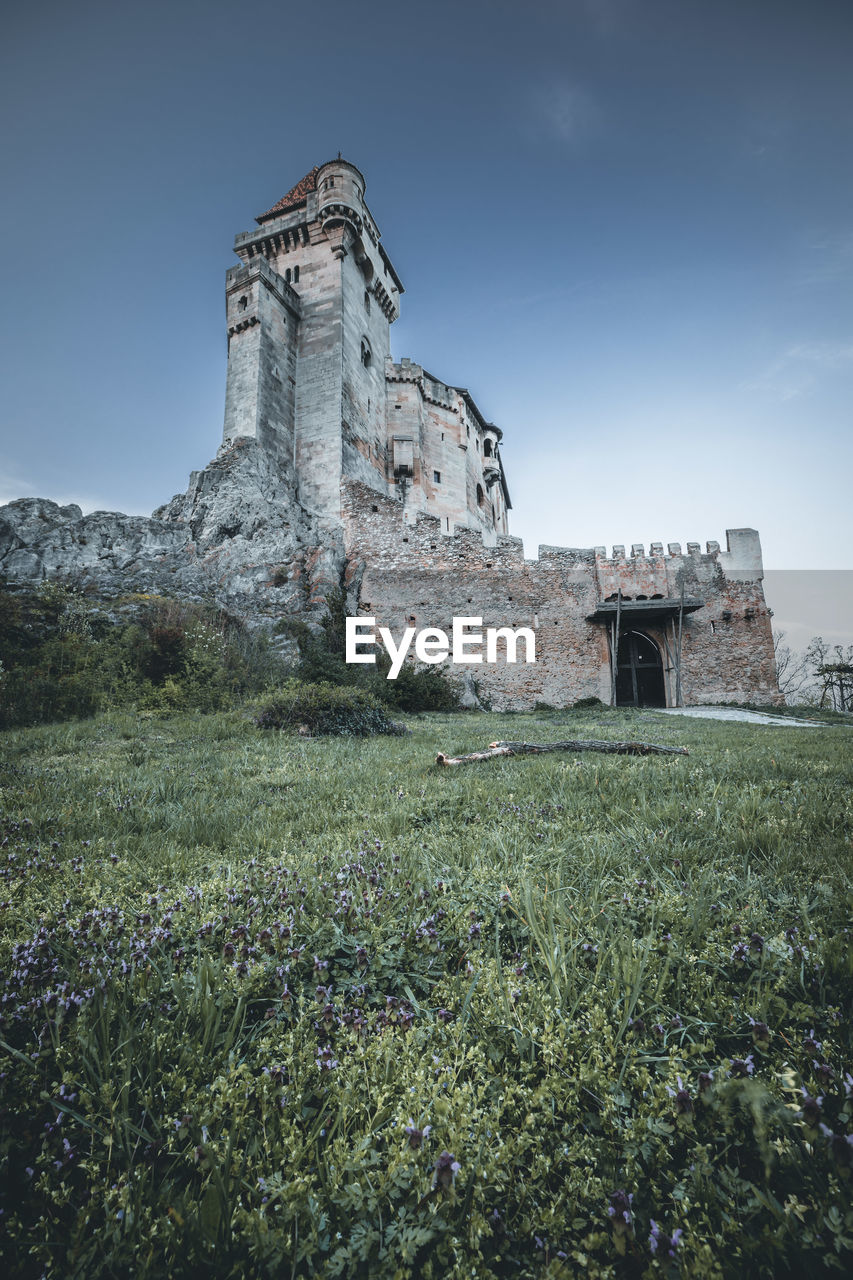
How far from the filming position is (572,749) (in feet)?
18.9

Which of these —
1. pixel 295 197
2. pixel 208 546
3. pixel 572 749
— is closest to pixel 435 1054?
pixel 572 749

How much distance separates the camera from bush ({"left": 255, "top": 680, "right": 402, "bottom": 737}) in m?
8.33

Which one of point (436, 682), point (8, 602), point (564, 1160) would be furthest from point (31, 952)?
point (436, 682)

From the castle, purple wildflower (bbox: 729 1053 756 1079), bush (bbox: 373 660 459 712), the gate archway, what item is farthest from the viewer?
the gate archway

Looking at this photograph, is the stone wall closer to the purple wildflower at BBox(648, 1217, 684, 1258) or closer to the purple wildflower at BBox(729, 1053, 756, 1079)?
the purple wildflower at BBox(729, 1053, 756, 1079)

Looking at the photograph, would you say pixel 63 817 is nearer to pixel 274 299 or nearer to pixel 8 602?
pixel 8 602

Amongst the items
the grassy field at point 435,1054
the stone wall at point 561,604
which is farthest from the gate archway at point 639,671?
the grassy field at point 435,1054

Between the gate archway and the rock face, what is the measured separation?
38.5 ft

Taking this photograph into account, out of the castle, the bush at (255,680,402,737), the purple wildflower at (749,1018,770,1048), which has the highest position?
the castle

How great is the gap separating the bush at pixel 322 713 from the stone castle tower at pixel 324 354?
1331cm

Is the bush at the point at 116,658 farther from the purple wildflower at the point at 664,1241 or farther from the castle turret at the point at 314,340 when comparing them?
the castle turret at the point at 314,340

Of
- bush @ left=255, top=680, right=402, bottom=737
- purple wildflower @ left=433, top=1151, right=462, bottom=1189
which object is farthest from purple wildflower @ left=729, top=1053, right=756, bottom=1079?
bush @ left=255, top=680, right=402, bottom=737

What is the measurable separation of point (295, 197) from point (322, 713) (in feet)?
101

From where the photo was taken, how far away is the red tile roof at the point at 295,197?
25844mm
